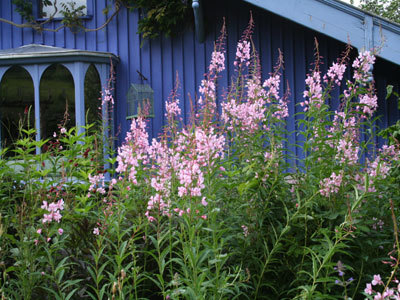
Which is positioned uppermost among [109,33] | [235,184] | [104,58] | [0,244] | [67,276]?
[109,33]

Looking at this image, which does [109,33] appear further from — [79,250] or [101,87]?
[79,250]

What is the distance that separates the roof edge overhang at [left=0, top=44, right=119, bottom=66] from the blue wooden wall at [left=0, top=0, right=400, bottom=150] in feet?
1.35

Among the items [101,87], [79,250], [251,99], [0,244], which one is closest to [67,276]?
[79,250]

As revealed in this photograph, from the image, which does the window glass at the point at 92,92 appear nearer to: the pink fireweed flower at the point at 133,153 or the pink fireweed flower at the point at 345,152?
the pink fireweed flower at the point at 133,153

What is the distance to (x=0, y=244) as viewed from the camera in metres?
2.38

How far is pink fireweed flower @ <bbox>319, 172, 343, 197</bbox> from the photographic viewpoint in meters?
2.34

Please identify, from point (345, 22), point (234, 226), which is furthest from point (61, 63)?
point (234, 226)

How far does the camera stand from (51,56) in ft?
21.4

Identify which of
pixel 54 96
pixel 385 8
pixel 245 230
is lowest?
pixel 245 230

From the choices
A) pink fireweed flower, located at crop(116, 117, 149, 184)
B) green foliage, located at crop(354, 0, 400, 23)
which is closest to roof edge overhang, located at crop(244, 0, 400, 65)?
pink fireweed flower, located at crop(116, 117, 149, 184)

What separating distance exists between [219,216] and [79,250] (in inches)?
30.2

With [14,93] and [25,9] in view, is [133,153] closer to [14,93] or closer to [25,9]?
[14,93]

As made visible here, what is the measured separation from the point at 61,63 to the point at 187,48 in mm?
1806

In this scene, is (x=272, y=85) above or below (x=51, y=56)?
below
